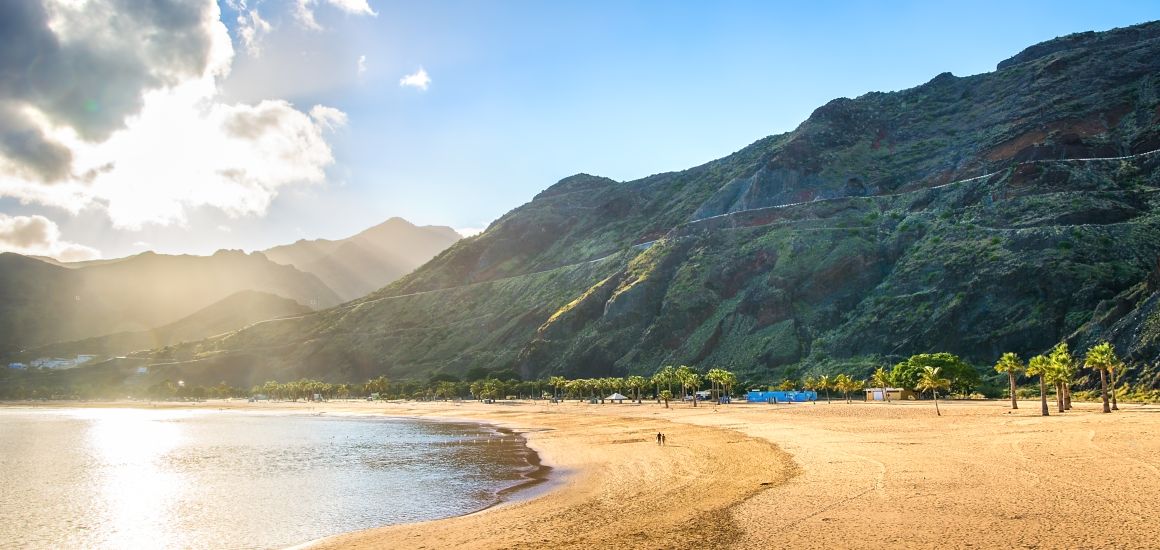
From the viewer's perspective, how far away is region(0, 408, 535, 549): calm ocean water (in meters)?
27.0

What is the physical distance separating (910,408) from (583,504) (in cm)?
5393

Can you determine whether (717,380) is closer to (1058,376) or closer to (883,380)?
(883,380)

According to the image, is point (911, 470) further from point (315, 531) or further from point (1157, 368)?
point (1157, 368)

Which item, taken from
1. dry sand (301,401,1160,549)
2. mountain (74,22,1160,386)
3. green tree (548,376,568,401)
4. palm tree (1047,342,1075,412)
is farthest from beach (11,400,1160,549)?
green tree (548,376,568,401)

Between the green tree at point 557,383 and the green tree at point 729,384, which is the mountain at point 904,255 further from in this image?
the green tree at point 557,383

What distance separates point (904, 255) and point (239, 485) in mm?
123244

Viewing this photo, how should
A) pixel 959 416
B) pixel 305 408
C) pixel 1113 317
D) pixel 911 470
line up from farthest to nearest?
pixel 305 408, pixel 1113 317, pixel 959 416, pixel 911 470

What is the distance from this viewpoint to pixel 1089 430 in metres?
39.7

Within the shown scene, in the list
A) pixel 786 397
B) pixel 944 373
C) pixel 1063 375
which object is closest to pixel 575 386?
pixel 786 397

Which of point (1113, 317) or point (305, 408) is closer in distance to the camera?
point (1113, 317)

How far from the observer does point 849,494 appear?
24.6 m

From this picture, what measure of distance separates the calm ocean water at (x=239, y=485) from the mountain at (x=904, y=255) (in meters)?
74.3

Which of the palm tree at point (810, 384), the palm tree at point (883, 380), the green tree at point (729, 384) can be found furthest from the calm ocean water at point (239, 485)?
the palm tree at point (810, 384)

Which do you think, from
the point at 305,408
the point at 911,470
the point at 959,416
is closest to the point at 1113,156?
the point at 959,416
